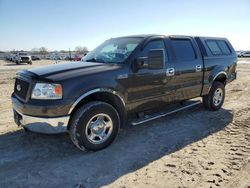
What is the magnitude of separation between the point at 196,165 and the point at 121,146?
130 cm

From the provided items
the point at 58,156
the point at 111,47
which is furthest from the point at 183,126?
the point at 58,156

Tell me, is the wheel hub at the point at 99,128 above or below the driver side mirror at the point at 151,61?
below

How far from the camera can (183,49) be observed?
228 inches

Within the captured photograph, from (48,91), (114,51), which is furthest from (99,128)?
(114,51)

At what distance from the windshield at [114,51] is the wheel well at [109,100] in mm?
702

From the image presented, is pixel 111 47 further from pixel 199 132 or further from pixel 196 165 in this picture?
pixel 196 165

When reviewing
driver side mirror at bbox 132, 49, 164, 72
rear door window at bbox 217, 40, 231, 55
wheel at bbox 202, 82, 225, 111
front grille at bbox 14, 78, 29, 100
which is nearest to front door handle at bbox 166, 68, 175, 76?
driver side mirror at bbox 132, 49, 164, 72

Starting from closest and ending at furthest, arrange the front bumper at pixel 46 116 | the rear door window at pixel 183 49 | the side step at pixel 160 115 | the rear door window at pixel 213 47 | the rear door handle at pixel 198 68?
the front bumper at pixel 46 116
the side step at pixel 160 115
the rear door window at pixel 183 49
the rear door handle at pixel 198 68
the rear door window at pixel 213 47

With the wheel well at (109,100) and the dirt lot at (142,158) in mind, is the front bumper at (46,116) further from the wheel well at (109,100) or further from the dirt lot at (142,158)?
the dirt lot at (142,158)

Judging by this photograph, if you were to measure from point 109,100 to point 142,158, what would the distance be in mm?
1123

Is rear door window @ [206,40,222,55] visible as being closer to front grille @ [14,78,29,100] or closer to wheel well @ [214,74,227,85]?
wheel well @ [214,74,227,85]

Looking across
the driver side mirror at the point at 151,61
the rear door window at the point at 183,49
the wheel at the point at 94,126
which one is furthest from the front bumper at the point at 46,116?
the rear door window at the point at 183,49

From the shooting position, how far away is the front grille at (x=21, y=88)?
13.7 feet

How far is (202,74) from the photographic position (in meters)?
6.18
